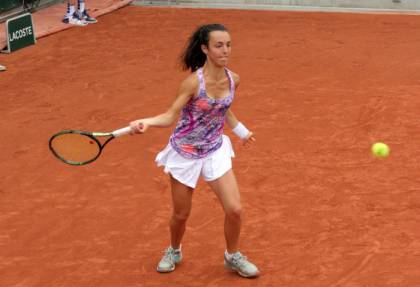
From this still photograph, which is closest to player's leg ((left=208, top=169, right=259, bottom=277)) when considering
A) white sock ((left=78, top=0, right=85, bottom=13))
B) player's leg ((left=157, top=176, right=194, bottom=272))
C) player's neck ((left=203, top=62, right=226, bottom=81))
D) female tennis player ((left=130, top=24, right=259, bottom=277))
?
female tennis player ((left=130, top=24, right=259, bottom=277))

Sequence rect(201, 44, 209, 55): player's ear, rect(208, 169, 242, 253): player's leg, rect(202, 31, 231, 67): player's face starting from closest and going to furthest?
rect(202, 31, 231, 67): player's face < rect(201, 44, 209, 55): player's ear < rect(208, 169, 242, 253): player's leg

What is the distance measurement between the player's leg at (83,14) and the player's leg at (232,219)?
417 inches

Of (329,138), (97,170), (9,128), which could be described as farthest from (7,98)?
(329,138)

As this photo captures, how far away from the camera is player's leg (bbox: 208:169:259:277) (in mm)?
5852

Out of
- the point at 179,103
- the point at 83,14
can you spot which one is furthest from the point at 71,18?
the point at 179,103

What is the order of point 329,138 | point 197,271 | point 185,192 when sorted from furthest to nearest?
point 329,138
point 197,271
point 185,192

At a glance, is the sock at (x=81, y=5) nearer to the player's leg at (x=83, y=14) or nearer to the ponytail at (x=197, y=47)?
the player's leg at (x=83, y=14)

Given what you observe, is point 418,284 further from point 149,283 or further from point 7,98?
point 7,98

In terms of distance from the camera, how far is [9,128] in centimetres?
992

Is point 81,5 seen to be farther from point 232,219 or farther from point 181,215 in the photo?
point 232,219

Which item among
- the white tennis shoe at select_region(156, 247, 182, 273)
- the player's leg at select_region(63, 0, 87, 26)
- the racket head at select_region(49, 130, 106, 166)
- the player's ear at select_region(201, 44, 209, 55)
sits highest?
the player's ear at select_region(201, 44, 209, 55)

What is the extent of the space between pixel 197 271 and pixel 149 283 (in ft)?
1.42

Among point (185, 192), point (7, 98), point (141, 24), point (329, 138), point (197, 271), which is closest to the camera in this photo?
point (185, 192)

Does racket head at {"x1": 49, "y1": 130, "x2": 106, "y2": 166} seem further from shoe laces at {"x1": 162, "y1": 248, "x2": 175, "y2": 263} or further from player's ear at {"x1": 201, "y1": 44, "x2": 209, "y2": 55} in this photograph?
player's ear at {"x1": 201, "y1": 44, "x2": 209, "y2": 55}
